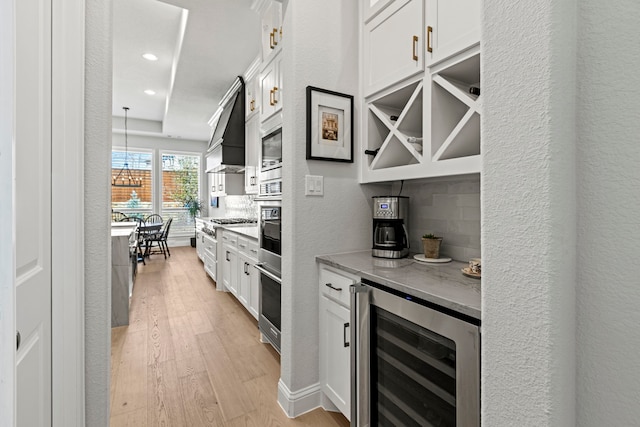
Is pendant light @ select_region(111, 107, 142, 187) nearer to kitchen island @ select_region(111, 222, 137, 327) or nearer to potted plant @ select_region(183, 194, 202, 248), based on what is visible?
potted plant @ select_region(183, 194, 202, 248)

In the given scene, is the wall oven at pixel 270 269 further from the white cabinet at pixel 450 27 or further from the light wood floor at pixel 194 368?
the white cabinet at pixel 450 27

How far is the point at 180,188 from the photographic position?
7.99m

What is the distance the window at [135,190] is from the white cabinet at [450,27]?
7.89m

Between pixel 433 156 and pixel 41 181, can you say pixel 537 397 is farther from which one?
pixel 41 181

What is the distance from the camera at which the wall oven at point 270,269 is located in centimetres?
213

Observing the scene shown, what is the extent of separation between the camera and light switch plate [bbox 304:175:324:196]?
173 cm

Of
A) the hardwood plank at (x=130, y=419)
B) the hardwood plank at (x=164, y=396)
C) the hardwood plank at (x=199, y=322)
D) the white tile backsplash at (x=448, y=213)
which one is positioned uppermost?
the white tile backsplash at (x=448, y=213)

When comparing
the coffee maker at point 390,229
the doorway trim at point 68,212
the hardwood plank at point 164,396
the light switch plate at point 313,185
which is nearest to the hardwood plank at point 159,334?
the hardwood plank at point 164,396

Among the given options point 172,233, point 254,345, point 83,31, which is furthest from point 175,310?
point 172,233

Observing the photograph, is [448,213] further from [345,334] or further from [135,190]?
[135,190]

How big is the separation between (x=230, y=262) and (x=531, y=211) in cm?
343

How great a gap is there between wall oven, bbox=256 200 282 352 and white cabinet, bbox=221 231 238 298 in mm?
995

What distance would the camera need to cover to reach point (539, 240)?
0.58 metres

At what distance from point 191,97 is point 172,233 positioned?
14.2ft
